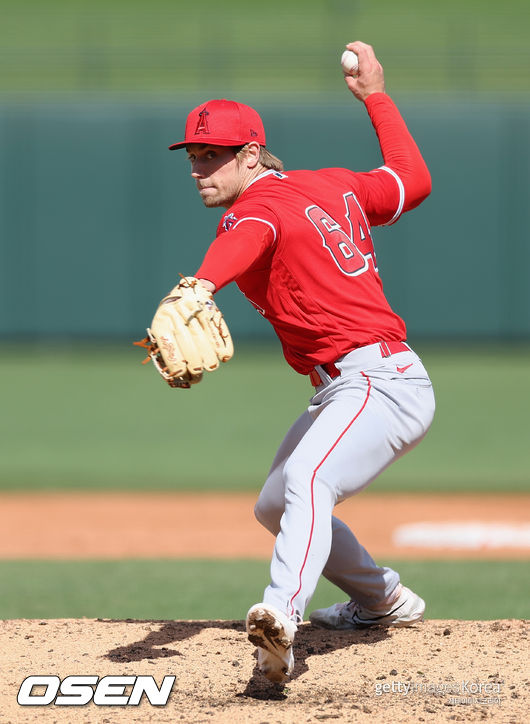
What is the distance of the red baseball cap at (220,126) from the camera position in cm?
321

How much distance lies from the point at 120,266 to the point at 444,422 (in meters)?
4.66

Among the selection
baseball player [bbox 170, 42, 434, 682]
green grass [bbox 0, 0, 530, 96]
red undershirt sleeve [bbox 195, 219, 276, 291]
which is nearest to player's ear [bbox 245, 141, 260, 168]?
baseball player [bbox 170, 42, 434, 682]

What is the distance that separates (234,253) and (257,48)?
16074mm

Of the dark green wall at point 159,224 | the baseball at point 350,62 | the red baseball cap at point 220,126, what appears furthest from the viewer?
the dark green wall at point 159,224

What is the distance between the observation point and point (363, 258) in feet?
10.9

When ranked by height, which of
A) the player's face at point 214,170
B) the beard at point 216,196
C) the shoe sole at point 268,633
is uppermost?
the player's face at point 214,170

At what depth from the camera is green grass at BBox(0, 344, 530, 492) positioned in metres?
8.30

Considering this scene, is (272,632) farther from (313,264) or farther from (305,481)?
(313,264)

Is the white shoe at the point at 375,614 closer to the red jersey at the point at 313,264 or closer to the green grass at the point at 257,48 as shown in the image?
the red jersey at the point at 313,264

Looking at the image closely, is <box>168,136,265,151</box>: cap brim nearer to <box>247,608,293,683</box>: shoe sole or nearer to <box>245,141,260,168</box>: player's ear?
<box>245,141,260,168</box>: player's ear

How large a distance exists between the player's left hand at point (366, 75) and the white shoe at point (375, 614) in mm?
1729

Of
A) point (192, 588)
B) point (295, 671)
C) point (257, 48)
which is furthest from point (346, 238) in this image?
point (257, 48)

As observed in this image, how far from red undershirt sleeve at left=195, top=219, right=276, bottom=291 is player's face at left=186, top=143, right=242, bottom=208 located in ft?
1.08

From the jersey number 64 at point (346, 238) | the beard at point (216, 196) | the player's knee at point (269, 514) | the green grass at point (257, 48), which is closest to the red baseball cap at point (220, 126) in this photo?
the beard at point (216, 196)
